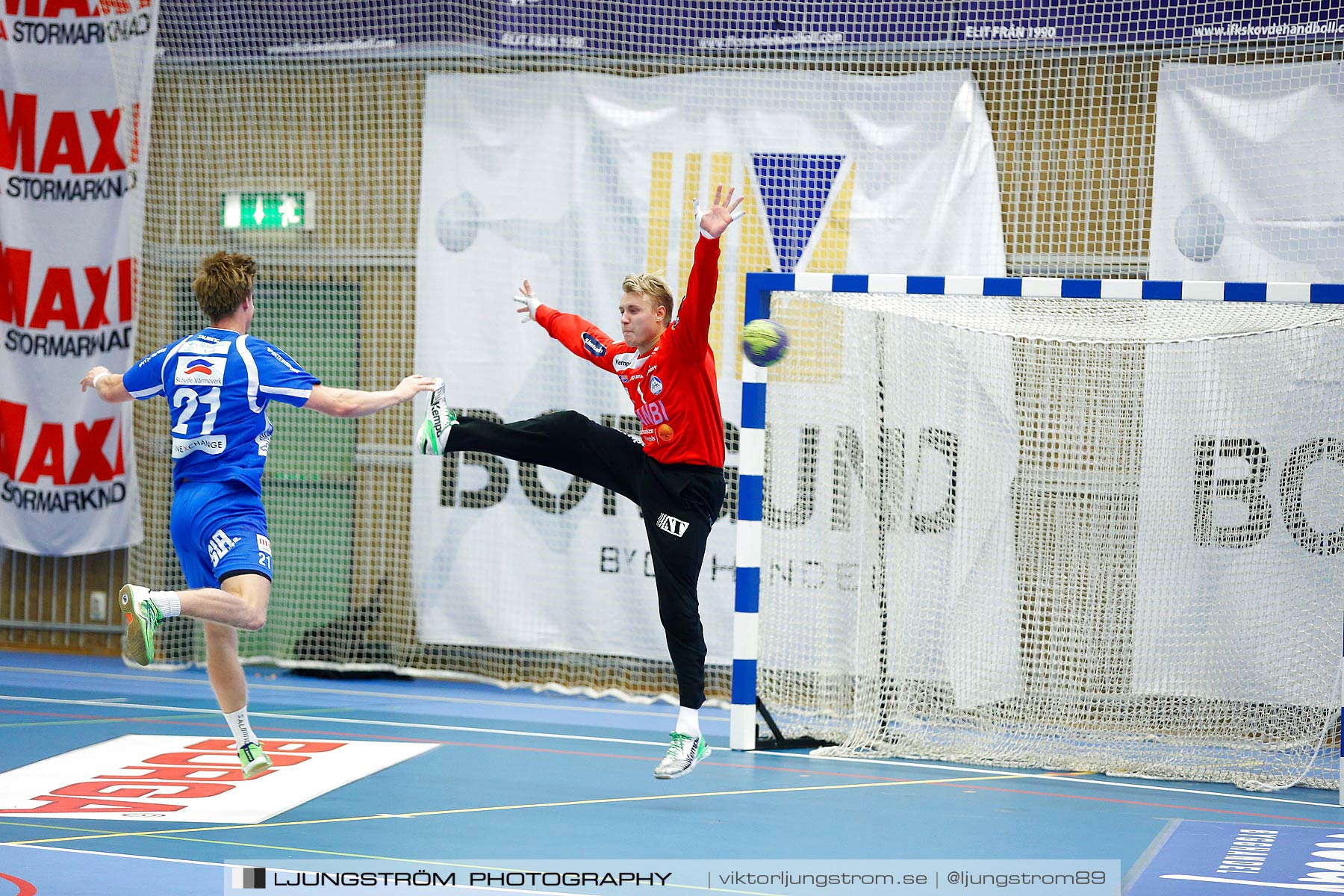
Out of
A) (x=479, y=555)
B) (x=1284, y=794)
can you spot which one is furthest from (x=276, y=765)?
(x=1284, y=794)

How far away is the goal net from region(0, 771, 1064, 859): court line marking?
53.7 inches

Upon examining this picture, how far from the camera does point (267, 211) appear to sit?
11102 mm

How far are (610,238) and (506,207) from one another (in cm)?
85

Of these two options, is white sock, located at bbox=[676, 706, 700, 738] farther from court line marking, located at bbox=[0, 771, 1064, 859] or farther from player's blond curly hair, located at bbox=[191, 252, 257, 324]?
player's blond curly hair, located at bbox=[191, 252, 257, 324]

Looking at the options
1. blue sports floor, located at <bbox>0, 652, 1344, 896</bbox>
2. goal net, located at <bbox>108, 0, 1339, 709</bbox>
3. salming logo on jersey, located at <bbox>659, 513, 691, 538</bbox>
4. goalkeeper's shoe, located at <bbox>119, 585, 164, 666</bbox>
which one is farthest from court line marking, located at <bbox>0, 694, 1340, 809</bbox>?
goalkeeper's shoe, located at <bbox>119, 585, 164, 666</bbox>

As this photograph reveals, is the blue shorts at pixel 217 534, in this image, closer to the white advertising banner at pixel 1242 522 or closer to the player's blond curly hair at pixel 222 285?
the player's blond curly hair at pixel 222 285

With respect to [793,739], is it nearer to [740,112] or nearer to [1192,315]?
[1192,315]

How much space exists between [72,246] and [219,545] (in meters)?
5.76

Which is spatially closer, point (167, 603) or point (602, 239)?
point (167, 603)

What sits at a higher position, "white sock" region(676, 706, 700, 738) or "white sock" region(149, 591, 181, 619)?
"white sock" region(149, 591, 181, 619)

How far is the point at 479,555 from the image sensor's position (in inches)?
410

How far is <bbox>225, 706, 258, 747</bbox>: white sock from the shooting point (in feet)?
20.9

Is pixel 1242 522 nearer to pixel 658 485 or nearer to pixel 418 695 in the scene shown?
pixel 658 485

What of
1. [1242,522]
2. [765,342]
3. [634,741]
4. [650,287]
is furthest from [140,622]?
[1242,522]
